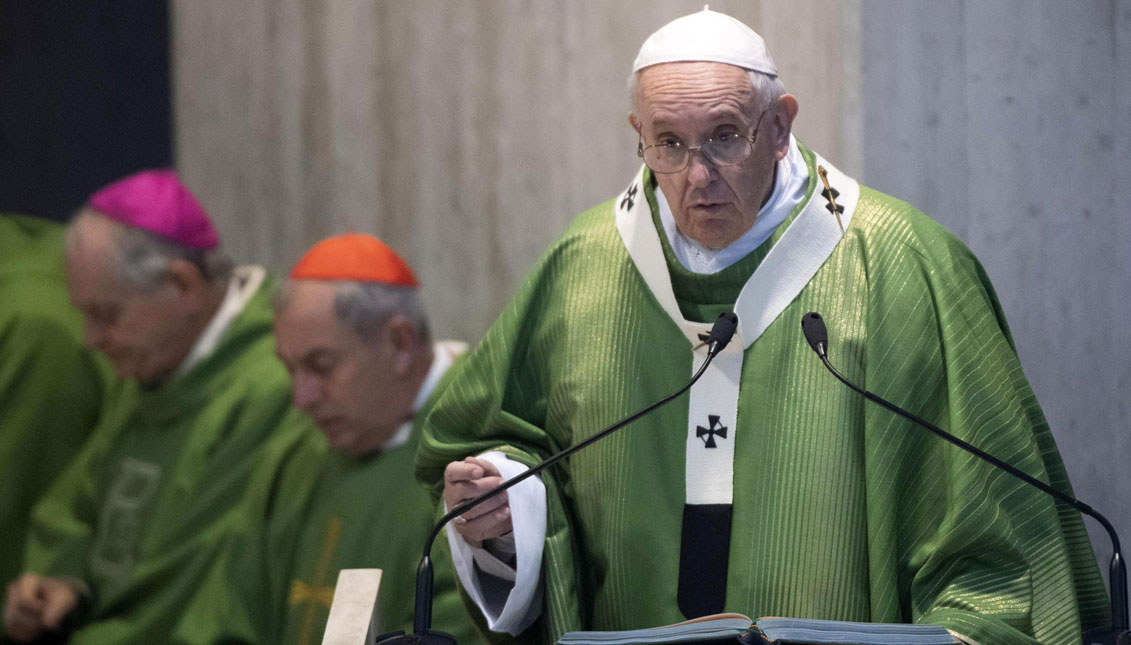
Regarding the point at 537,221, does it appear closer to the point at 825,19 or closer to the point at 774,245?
the point at 825,19

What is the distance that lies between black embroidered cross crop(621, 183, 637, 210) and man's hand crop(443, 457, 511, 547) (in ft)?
2.28

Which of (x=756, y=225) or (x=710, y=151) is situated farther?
(x=756, y=225)

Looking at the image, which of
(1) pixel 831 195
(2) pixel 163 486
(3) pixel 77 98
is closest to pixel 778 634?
(1) pixel 831 195

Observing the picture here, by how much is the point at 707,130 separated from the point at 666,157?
0.10 metres

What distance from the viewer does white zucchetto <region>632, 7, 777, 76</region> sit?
10.5 feet

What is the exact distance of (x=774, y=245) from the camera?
3273mm

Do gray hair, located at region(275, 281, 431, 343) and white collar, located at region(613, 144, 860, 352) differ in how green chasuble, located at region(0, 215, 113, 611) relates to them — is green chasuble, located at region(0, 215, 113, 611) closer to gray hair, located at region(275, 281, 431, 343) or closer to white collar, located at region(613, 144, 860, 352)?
gray hair, located at region(275, 281, 431, 343)

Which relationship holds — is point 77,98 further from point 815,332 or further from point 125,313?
point 815,332

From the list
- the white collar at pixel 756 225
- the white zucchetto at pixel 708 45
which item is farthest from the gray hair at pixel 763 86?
the white collar at pixel 756 225

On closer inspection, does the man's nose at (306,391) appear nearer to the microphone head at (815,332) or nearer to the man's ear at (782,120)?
the man's ear at (782,120)

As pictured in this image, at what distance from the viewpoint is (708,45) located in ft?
10.5

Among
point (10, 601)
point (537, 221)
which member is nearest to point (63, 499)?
point (10, 601)

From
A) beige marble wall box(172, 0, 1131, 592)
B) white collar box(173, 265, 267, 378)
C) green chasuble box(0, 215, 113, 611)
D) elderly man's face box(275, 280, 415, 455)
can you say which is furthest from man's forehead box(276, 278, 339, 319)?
green chasuble box(0, 215, 113, 611)

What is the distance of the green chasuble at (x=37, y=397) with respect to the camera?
6031 millimetres
